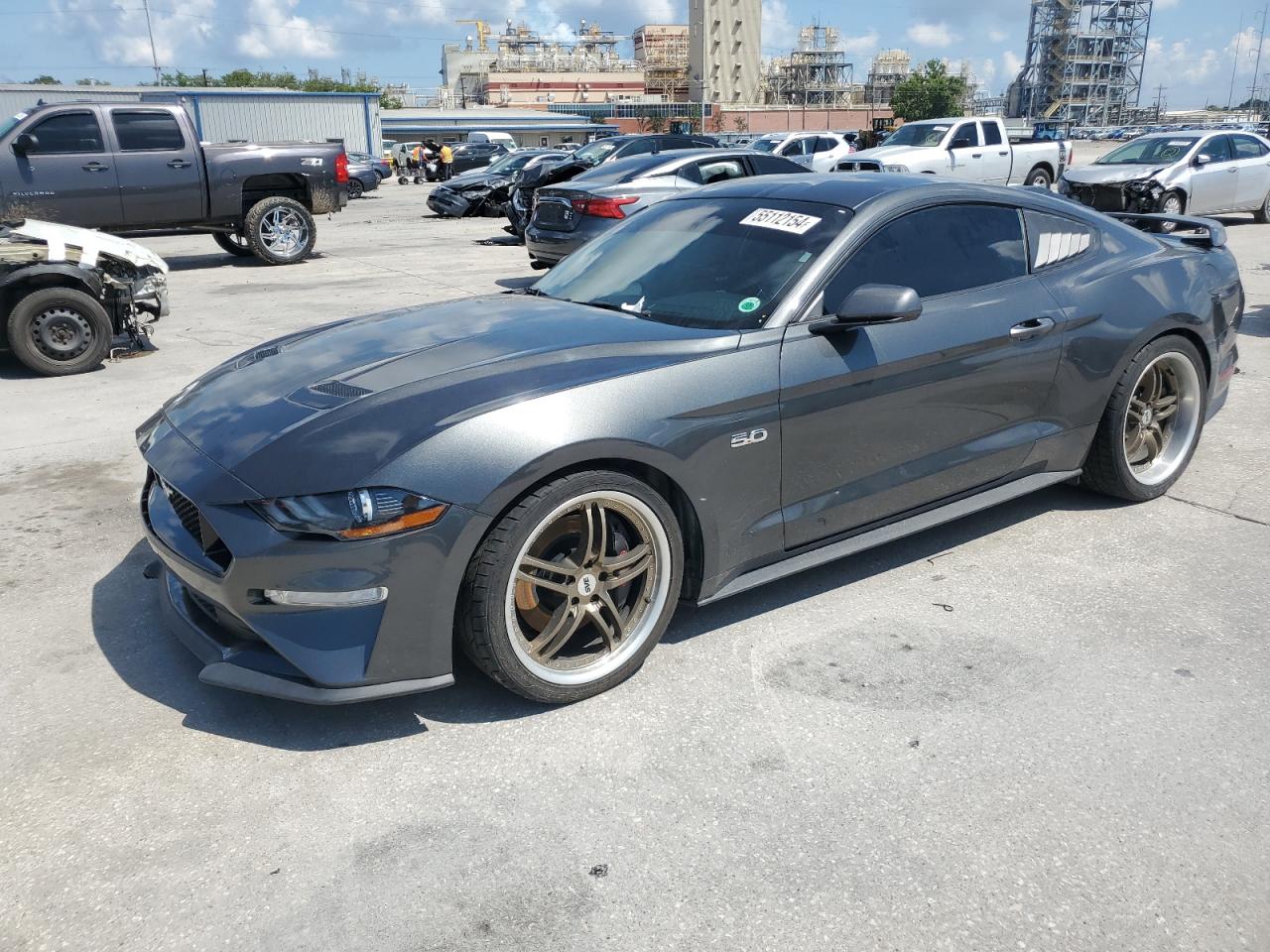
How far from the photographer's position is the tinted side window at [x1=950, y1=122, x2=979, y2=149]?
62.4 feet

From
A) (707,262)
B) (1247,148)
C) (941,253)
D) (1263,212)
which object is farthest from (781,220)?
(1263,212)

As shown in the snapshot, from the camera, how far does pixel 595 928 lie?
7.44ft

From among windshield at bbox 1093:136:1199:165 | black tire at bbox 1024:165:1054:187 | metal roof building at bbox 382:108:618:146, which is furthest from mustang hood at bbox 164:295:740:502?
metal roof building at bbox 382:108:618:146

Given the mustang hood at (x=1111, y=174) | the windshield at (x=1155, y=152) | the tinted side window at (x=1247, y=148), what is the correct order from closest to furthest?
the mustang hood at (x=1111, y=174)
the windshield at (x=1155, y=152)
the tinted side window at (x=1247, y=148)

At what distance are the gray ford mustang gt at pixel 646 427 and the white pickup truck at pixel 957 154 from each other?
14.3 meters

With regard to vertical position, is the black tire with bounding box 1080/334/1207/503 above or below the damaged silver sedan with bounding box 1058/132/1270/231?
below

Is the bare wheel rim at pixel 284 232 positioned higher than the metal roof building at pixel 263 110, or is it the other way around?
the metal roof building at pixel 263 110

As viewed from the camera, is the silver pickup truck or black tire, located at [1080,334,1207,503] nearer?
black tire, located at [1080,334,1207,503]

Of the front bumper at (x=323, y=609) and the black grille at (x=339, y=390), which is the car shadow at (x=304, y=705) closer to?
the front bumper at (x=323, y=609)

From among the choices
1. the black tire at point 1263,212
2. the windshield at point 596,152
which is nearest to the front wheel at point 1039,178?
the black tire at point 1263,212

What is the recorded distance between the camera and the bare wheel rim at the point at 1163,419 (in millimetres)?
4734

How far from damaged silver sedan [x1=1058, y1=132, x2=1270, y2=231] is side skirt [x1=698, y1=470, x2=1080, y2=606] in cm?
1198

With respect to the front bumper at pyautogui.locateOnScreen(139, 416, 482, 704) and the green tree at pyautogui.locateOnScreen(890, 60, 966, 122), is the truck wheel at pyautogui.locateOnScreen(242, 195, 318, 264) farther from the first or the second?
the green tree at pyautogui.locateOnScreen(890, 60, 966, 122)

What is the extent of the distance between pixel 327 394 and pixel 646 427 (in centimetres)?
99
